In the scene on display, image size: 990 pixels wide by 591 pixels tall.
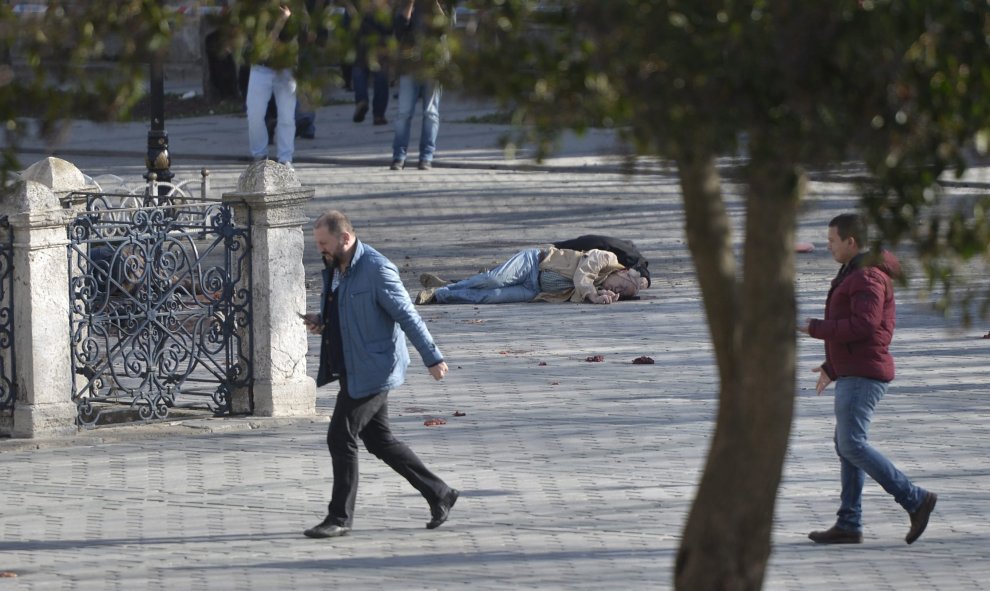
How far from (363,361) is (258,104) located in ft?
38.7

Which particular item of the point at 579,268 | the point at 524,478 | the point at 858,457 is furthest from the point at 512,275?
the point at 858,457

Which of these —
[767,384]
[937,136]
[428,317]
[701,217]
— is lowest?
[428,317]

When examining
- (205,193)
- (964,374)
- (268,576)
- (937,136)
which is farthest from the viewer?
(205,193)

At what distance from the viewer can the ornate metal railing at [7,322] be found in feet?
31.1

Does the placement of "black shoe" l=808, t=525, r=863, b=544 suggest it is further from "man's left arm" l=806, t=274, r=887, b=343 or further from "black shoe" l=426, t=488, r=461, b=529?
"black shoe" l=426, t=488, r=461, b=529

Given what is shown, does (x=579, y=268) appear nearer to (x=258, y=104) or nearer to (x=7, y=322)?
(x=7, y=322)

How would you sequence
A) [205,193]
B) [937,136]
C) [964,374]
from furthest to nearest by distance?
1. [205,193]
2. [964,374]
3. [937,136]

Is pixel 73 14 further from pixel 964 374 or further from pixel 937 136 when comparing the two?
pixel 964 374

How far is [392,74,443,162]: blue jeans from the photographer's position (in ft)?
66.2

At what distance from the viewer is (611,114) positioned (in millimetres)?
3988

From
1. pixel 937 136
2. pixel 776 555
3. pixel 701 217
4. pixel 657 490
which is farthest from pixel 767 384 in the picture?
pixel 657 490

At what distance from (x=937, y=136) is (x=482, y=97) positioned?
1.15 m

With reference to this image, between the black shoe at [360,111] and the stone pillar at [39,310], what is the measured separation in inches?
676

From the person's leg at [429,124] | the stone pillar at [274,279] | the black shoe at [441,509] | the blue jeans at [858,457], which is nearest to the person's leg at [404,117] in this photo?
the person's leg at [429,124]
